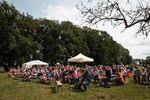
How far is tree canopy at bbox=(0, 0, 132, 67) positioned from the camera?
2253 centimetres

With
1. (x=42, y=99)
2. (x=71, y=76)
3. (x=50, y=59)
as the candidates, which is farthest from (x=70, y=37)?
(x=42, y=99)

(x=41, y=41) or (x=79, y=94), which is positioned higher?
(x=41, y=41)

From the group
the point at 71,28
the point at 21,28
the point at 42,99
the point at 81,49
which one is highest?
the point at 71,28

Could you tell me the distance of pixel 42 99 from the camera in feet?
17.5

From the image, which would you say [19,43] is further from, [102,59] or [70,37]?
[102,59]

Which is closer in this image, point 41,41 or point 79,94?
point 79,94

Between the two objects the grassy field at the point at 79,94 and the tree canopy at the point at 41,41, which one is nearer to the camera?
the grassy field at the point at 79,94

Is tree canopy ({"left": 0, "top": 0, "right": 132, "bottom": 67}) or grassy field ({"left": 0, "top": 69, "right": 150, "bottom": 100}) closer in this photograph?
grassy field ({"left": 0, "top": 69, "right": 150, "bottom": 100})

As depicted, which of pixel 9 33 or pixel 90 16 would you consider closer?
pixel 90 16

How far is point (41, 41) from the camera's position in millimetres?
29094

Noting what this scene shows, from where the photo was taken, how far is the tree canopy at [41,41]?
22.5 metres

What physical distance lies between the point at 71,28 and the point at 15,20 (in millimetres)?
15013

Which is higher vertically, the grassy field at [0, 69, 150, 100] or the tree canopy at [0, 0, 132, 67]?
the tree canopy at [0, 0, 132, 67]

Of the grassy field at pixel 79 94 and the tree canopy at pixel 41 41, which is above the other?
the tree canopy at pixel 41 41
